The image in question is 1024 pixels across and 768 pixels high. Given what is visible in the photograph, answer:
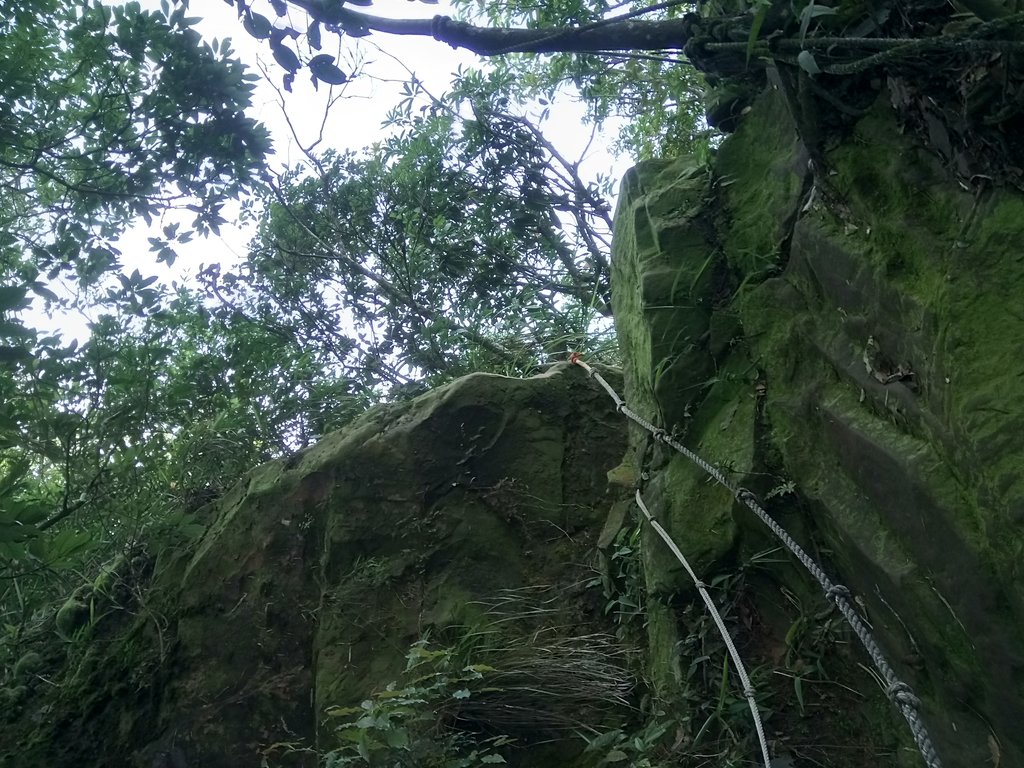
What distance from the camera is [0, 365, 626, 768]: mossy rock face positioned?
3764 mm

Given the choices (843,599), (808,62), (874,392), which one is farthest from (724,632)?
(808,62)

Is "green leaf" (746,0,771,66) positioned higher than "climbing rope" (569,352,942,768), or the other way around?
"green leaf" (746,0,771,66)

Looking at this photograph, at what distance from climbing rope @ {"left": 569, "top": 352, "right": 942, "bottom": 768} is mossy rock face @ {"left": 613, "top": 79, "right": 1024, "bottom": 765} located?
0.07m

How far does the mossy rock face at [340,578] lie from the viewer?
12.3 feet

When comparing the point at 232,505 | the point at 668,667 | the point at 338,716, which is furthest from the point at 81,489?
the point at 668,667

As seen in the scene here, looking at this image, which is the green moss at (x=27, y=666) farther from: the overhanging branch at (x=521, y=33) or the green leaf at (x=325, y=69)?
the overhanging branch at (x=521, y=33)

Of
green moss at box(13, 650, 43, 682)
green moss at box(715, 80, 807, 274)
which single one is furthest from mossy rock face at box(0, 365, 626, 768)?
green moss at box(715, 80, 807, 274)

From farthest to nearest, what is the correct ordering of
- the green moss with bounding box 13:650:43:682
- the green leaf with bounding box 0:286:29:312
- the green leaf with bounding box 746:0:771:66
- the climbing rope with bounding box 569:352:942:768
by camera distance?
1. the green moss with bounding box 13:650:43:682
2. the green leaf with bounding box 0:286:29:312
3. the green leaf with bounding box 746:0:771:66
4. the climbing rope with bounding box 569:352:942:768

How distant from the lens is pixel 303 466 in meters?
4.33

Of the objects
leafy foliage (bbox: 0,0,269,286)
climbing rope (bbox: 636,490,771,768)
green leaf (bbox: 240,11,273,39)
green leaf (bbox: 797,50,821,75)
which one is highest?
leafy foliage (bbox: 0,0,269,286)

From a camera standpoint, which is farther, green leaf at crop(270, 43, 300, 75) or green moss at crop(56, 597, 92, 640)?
green moss at crop(56, 597, 92, 640)

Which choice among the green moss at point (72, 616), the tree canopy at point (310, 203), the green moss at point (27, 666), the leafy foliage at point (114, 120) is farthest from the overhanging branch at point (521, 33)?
the green moss at point (27, 666)

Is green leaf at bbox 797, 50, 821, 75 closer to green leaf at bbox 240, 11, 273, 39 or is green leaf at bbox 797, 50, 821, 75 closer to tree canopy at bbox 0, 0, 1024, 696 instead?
tree canopy at bbox 0, 0, 1024, 696

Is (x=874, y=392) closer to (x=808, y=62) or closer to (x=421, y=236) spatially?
(x=808, y=62)
